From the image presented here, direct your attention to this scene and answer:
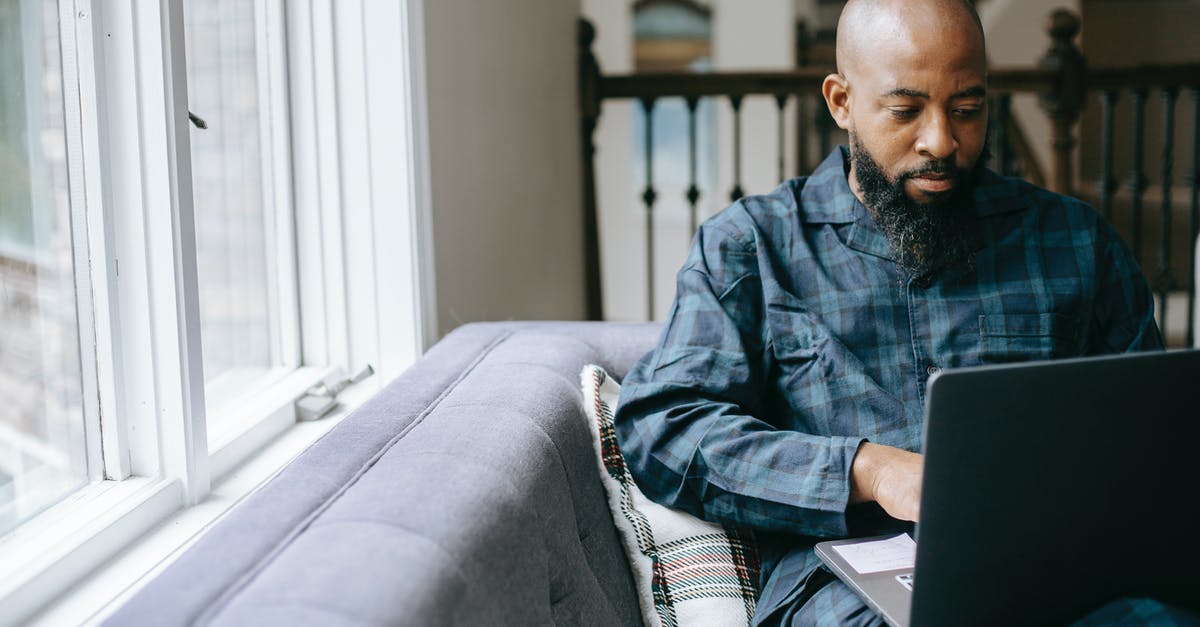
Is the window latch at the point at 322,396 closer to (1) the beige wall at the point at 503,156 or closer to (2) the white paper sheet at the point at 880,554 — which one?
(1) the beige wall at the point at 503,156

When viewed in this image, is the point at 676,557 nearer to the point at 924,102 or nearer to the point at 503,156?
the point at 924,102

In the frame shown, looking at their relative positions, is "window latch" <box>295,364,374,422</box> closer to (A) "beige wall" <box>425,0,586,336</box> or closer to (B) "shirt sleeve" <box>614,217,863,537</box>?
(A) "beige wall" <box>425,0,586,336</box>

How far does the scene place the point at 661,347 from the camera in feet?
4.98

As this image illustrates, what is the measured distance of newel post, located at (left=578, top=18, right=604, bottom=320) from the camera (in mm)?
3285

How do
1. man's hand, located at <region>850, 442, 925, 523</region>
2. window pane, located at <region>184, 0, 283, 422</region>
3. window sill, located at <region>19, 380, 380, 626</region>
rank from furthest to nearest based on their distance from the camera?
window pane, located at <region>184, 0, 283, 422</region>, man's hand, located at <region>850, 442, 925, 523</region>, window sill, located at <region>19, 380, 380, 626</region>

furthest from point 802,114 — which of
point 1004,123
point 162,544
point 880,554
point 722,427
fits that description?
point 162,544

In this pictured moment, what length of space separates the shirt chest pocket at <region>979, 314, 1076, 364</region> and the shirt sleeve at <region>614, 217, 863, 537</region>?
272 millimetres

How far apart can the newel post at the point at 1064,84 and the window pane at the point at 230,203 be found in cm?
227

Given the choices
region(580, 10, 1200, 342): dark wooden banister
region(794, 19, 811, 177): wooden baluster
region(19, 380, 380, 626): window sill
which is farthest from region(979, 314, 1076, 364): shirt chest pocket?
region(794, 19, 811, 177): wooden baluster

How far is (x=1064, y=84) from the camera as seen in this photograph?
317 cm

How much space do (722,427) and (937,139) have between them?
477mm

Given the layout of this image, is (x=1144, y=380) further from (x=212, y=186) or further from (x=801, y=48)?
(x=801, y=48)

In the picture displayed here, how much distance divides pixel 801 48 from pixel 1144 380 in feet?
21.7

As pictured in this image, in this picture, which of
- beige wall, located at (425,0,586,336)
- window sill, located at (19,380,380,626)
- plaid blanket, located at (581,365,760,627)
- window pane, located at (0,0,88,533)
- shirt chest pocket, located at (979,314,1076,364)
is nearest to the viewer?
window sill, located at (19,380,380,626)
